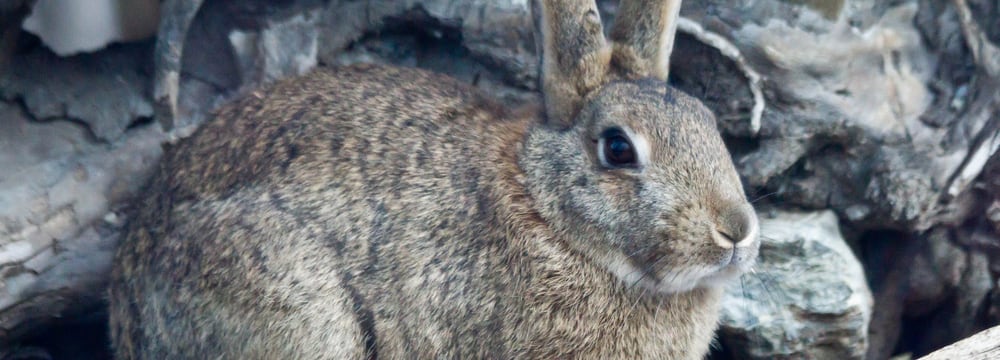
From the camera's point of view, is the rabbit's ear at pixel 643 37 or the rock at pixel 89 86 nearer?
the rabbit's ear at pixel 643 37

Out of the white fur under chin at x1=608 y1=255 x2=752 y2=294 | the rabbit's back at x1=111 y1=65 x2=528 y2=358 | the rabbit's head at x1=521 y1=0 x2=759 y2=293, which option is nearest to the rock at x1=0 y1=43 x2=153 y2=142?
the rabbit's back at x1=111 y1=65 x2=528 y2=358

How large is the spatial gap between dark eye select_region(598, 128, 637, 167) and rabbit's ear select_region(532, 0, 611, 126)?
0.23 m

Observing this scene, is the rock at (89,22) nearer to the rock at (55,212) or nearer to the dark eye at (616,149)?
the rock at (55,212)

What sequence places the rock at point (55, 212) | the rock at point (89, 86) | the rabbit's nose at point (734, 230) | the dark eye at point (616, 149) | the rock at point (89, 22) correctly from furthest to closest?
the rock at point (89, 86), the rock at point (89, 22), the rock at point (55, 212), the dark eye at point (616, 149), the rabbit's nose at point (734, 230)

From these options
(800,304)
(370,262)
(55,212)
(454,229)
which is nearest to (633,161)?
(454,229)

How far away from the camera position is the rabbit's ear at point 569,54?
3.92m

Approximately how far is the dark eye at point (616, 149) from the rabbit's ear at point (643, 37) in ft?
1.25

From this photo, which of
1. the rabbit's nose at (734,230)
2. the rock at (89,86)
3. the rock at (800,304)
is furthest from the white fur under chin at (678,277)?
the rock at (89,86)

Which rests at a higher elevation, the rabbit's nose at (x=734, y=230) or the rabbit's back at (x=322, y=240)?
the rabbit's nose at (x=734, y=230)

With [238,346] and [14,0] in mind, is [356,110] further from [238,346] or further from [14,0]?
[14,0]

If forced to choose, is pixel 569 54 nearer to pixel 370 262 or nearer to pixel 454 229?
pixel 454 229

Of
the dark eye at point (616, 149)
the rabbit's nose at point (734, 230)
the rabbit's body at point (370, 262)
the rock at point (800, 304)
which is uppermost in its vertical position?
the dark eye at point (616, 149)

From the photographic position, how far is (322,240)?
4012 mm

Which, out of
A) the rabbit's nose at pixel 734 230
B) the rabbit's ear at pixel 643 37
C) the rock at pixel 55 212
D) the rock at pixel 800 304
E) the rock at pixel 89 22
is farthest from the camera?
the rock at pixel 800 304
